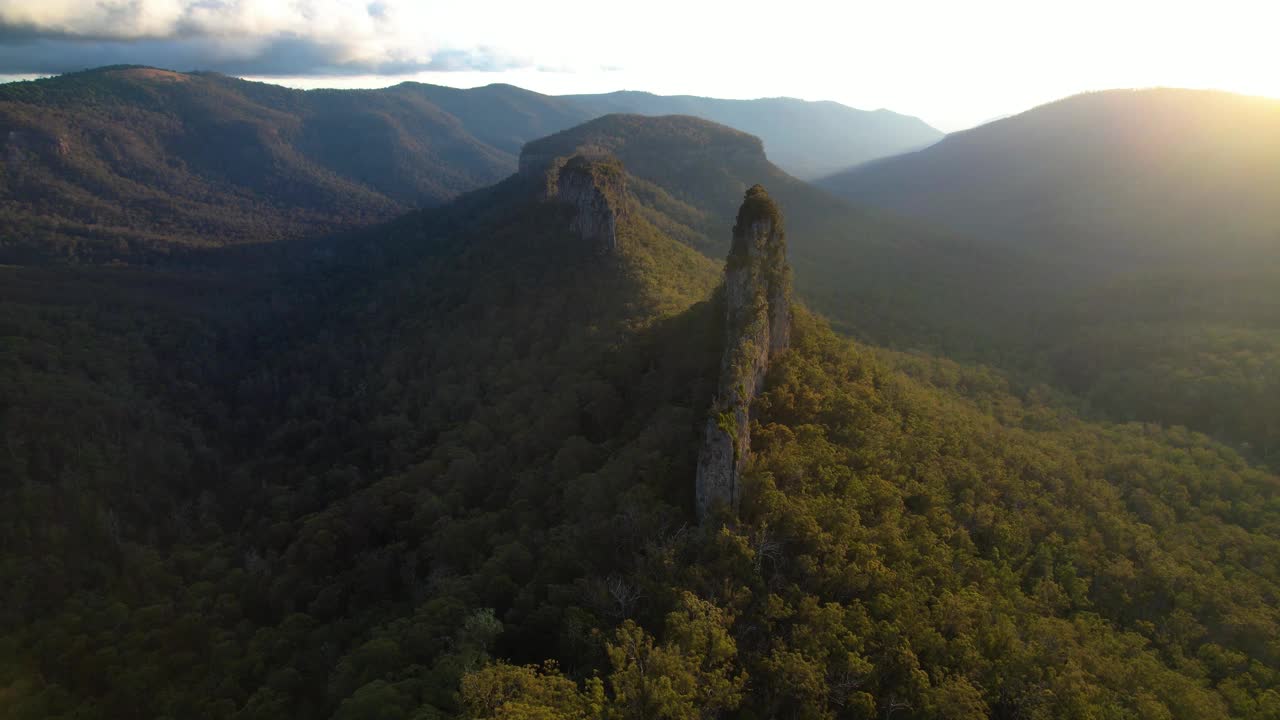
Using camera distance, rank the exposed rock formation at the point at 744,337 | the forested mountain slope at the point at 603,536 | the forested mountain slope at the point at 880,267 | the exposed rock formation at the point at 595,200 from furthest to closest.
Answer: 1. the forested mountain slope at the point at 880,267
2. the exposed rock formation at the point at 595,200
3. the exposed rock formation at the point at 744,337
4. the forested mountain slope at the point at 603,536

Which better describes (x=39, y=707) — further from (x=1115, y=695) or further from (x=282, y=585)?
(x=1115, y=695)

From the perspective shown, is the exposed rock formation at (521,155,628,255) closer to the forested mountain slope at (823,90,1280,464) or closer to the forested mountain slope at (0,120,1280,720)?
the forested mountain slope at (0,120,1280,720)

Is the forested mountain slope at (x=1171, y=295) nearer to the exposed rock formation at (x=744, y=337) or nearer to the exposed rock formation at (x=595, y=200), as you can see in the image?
the exposed rock formation at (x=595, y=200)

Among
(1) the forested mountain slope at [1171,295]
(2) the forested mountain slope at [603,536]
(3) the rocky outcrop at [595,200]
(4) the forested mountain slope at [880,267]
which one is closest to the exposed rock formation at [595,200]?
(3) the rocky outcrop at [595,200]

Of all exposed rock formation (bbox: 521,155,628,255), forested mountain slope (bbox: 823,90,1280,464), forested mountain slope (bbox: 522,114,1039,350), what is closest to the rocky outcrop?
exposed rock formation (bbox: 521,155,628,255)

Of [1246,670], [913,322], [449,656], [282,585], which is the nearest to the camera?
[449,656]

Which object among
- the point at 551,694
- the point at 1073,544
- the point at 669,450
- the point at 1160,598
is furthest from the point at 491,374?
the point at 1160,598

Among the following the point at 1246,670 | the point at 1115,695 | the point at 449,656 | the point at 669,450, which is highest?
the point at 669,450
